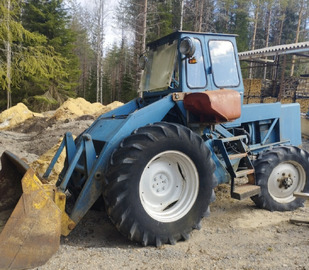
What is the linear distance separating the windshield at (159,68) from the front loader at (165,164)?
0.02m

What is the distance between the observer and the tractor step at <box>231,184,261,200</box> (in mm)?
4000

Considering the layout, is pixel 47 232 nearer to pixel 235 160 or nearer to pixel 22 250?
pixel 22 250

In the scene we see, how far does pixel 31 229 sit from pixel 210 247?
6.22 ft

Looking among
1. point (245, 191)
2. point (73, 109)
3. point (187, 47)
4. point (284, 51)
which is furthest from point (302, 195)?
A: point (73, 109)

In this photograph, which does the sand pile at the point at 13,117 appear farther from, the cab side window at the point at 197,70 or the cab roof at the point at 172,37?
the cab side window at the point at 197,70

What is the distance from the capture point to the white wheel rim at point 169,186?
3.47 meters

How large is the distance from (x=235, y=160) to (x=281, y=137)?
147 centimetres

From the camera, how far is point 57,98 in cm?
→ 2330

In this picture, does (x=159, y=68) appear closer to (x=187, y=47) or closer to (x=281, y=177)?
(x=187, y=47)

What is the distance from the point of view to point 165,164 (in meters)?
3.63

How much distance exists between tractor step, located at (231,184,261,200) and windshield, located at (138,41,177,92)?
180 cm

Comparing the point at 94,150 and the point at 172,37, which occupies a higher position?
the point at 172,37

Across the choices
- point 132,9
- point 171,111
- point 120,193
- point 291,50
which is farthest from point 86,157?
point 132,9

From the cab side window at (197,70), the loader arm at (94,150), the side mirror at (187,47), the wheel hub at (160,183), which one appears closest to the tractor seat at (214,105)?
the loader arm at (94,150)
